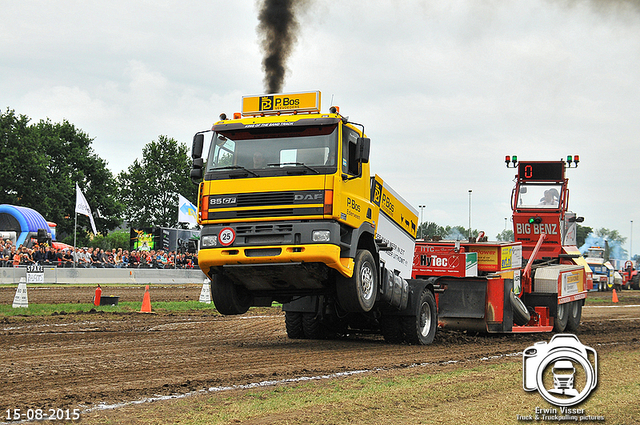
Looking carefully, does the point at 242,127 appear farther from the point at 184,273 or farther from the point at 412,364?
the point at 184,273

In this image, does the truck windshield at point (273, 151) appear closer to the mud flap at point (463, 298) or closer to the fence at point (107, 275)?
the mud flap at point (463, 298)

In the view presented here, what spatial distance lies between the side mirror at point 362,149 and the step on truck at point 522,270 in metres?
4.08

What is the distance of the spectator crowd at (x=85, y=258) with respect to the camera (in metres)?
30.2

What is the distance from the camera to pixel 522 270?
50.8ft

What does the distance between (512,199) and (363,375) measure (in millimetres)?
10780

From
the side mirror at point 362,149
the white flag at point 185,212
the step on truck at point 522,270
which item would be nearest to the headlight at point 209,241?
the side mirror at point 362,149

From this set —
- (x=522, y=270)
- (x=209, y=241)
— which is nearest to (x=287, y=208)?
(x=209, y=241)

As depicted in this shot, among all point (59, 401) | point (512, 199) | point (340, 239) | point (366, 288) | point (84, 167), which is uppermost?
point (84, 167)

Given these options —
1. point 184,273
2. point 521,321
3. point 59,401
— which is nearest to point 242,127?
point 59,401

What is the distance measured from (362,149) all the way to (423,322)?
4.02m

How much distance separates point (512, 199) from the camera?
59.4ft

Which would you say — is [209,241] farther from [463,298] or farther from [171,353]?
[463,298]

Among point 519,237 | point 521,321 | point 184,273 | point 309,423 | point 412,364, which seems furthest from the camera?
point 184,273

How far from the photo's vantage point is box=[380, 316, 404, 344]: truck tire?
491 inches
